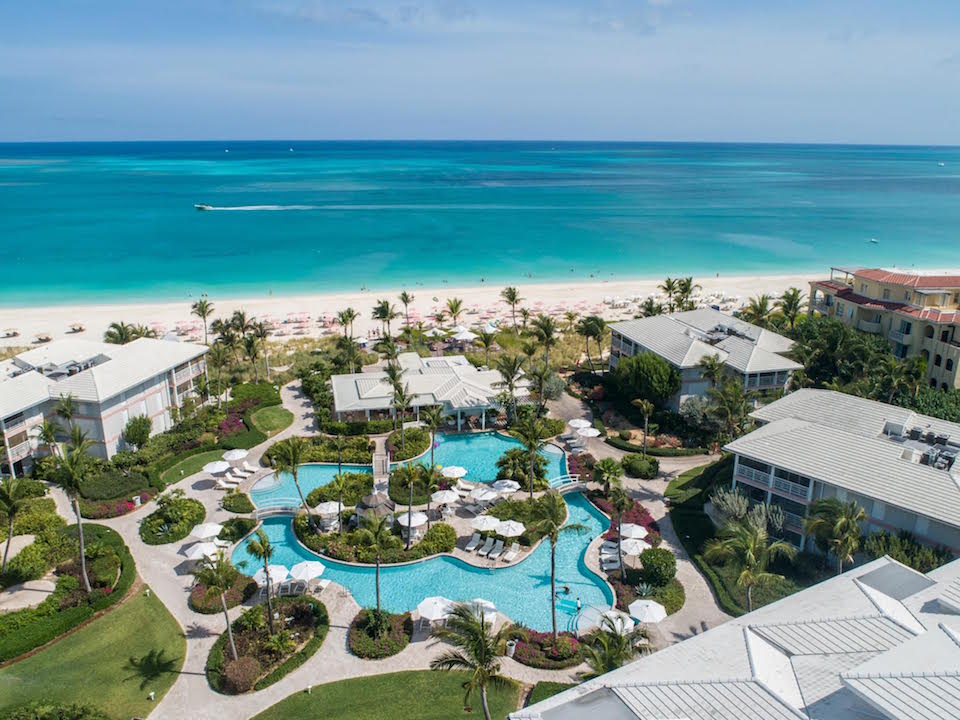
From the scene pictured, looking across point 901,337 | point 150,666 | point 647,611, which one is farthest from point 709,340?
point 150,666

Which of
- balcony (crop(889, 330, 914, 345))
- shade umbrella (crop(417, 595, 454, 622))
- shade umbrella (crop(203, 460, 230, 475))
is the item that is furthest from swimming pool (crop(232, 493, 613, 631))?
balcony (crop(889, 330, 914, 345))

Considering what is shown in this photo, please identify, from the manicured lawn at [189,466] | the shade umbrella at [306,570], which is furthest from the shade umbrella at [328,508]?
the manicured lawn at [189,466]

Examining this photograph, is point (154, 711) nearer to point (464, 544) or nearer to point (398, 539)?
point (398, 539)

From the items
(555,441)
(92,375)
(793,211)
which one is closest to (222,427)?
(92,375)

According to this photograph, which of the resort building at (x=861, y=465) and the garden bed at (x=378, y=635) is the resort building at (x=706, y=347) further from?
the garden bed at (x=378, y=635)

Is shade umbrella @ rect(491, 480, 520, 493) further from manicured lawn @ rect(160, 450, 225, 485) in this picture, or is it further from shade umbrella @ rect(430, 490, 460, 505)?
manicured lawn @ rect(160, 450, 225, 485)

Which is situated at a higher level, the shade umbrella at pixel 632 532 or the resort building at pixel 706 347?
the resort building at pixel 706 347

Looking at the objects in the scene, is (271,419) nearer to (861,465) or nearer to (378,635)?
(378,635)
